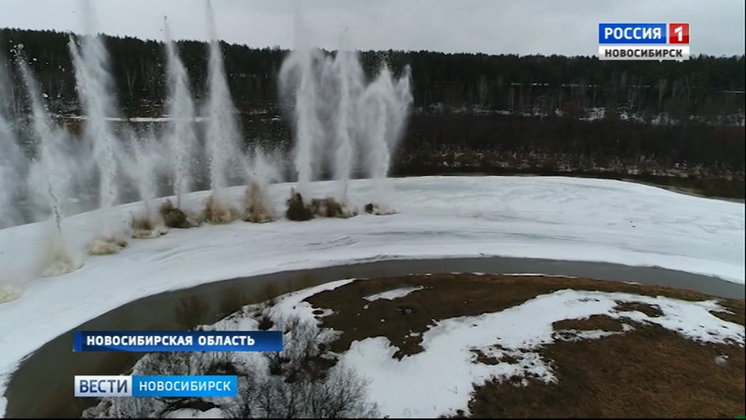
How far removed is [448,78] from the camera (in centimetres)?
3447

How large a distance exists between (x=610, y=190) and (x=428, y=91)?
18.4 metres

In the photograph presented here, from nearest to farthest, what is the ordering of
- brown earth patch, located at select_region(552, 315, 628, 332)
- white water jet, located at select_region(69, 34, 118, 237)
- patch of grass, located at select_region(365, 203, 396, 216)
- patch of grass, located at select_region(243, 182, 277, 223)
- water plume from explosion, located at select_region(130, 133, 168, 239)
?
brown earth patch, located at select_region(552, 315, 628, 332) < white water jet, located at select_region(69, 34, 118, 237) < water plume from explosion, located at select_region(130, 133, 168, 239) < patch of grass, located at select_region(243, 182, 277, 223) < patch of grass, located at select_region(365, 203, 396, 216)

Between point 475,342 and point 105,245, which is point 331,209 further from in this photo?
point 475,342

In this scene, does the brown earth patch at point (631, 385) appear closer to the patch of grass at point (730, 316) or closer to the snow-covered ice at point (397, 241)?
the patch of grass at point (730, 316)

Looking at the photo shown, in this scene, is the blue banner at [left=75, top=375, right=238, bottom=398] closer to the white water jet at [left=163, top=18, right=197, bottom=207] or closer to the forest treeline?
the forest treeline

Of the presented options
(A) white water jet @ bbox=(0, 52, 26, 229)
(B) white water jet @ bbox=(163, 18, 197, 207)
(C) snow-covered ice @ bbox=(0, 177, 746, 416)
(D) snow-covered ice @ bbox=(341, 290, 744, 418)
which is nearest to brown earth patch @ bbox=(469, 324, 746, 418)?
(D) snow-covered ice @ bbox=(341, 290, 744, 418)

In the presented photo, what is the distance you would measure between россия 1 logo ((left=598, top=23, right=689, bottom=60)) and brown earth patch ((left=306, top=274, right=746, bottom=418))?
489 centimetres

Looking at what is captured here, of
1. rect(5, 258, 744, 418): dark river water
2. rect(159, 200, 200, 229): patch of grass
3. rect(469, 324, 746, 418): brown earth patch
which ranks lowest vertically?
rect(469, 324, 746, 418): brown earth patch

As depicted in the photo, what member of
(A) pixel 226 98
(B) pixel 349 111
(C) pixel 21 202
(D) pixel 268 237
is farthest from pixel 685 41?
(C) pixel 21 202

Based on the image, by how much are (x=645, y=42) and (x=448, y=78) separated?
26.3 metres

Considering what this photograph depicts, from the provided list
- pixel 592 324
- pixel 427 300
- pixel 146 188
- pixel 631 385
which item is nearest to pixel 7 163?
pixel 146 188

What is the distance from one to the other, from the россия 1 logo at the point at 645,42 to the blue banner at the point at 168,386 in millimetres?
9284

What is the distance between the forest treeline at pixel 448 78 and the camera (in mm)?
13304

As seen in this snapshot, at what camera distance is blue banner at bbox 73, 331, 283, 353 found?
7535mm
